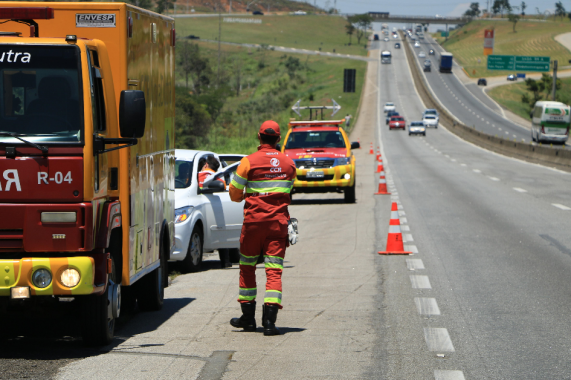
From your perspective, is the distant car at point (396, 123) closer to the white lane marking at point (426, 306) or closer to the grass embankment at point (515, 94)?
the grass embankment at point (515, 94)

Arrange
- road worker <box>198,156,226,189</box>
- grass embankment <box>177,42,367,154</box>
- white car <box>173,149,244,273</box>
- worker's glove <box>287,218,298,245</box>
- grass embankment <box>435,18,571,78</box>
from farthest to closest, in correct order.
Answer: grass embankment <box>435,18,571,78</box>, grass embankment <box>177,42,367,154</box>, road worker <box>198,156,226,189</box>, white car <box>173,149,244,273</box>, worker's glove <box>287,218,298,245</box>

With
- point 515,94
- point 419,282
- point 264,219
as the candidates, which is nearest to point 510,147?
point 419,282

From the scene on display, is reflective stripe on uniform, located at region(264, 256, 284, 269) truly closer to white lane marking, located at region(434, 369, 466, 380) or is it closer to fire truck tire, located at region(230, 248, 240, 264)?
white lane marking, located at region(434, 369, 466, 380)

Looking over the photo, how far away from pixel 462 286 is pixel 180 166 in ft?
15.3

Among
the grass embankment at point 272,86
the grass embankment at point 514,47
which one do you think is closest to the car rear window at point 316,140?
the grass embankment at point 272,86

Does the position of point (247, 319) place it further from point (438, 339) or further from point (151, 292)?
point (438, 339)

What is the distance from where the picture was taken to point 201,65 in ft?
373

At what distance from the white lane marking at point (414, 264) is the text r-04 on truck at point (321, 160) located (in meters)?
9.79

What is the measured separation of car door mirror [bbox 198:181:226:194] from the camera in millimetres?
11008

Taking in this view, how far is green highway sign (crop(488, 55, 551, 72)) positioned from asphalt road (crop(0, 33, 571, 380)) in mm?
73480

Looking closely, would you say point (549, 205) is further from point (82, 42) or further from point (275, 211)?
point (82, 42)

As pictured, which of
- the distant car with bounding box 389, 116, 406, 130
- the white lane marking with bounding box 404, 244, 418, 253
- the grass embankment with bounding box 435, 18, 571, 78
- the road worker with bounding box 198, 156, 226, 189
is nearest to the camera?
the road worker with bounding box 198, 156, 226, 189

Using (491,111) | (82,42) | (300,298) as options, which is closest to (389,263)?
(300,298)

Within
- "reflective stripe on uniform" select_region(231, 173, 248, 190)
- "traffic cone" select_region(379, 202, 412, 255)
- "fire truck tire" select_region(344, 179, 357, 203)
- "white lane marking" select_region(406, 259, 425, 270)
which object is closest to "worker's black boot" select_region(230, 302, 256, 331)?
"reflective stripe on uniform" select_region(231, 173, 248, 190)
